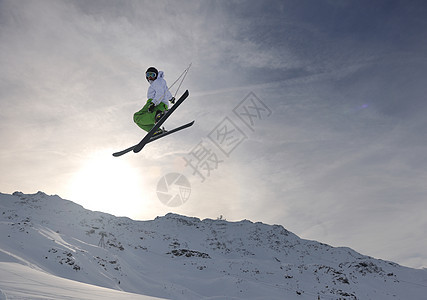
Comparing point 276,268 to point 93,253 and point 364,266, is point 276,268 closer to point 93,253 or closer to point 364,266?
point 364,266

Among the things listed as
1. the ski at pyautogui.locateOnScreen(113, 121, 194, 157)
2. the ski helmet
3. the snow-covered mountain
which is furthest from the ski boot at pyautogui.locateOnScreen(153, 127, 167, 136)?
the snow-covered mountain

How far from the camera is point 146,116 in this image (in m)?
7.79

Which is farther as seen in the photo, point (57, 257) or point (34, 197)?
point (34, 197)

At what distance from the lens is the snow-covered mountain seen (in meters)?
13.1

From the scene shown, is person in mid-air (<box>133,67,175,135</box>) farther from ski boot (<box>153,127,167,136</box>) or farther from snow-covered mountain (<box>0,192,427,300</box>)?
snow-covered mountain (<box>0,192,427,300</box>)

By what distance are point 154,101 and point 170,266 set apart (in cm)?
1952

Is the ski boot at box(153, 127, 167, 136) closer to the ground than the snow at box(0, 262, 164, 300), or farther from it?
farther from it

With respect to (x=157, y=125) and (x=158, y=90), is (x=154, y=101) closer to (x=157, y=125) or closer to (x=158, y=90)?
(x=158, y=90)

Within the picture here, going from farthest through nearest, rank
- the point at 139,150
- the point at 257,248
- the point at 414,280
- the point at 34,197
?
1. the point at 34,197
2. the point at 257,248
3. the point at 414,280
4. the point at 139,150

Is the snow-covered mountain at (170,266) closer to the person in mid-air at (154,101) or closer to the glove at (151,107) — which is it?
the person in mid-air at (154,101)

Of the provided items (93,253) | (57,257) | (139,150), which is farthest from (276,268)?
(139,150)

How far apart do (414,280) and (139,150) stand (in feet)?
98.0

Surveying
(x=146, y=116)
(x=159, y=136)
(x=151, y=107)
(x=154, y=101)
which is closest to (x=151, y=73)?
(x=154, y=101)

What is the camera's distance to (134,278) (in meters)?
16.8
